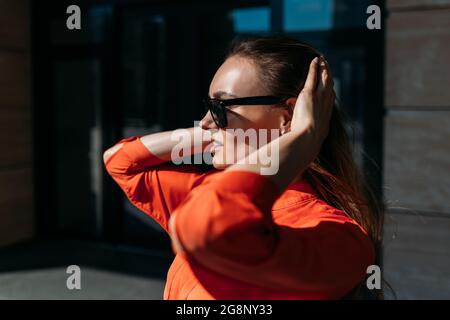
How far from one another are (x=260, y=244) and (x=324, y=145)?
2.05ft

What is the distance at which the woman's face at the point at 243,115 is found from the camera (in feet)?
3.96

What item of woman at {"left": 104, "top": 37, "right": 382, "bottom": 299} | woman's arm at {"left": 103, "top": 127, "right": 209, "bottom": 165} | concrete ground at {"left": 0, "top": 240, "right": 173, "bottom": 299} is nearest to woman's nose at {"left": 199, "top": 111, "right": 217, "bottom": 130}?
woman at {"left": 104, "top": 37, "right": 382, "bottom": 299}

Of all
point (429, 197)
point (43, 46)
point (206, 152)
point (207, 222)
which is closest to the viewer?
point (207, 222)

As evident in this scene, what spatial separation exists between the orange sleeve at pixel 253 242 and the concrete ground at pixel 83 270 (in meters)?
3.57

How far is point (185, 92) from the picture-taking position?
566 centimetres

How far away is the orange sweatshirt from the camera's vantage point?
32.8 inches

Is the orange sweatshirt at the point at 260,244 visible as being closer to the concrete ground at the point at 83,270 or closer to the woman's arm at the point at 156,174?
the woman's arm at the point at 156,174

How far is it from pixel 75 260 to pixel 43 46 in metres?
2.67

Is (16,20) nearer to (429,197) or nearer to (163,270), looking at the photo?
(163,270)

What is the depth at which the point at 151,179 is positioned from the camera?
1518mm

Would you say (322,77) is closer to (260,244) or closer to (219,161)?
(219,161)

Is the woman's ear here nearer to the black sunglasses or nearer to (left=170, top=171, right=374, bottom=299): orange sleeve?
the black sunglasses

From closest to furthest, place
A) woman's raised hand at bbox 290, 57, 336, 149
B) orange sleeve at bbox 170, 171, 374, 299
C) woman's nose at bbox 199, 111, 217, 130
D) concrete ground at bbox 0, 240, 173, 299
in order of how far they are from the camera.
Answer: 1. orange sleeve at bbox 170, 171, 374, 299
2. woman's raised hand at bbox 290, 57, 336, 149
3. woman's nose at bbox 199, 111, 217, 130
4. concrete ground at bbox 0, 240, 173, 299

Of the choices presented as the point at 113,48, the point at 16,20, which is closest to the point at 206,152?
the point at 113,48
